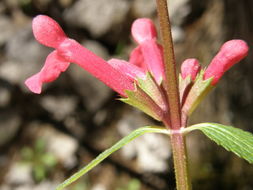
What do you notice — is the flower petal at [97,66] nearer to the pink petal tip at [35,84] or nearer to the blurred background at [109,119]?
the pink petal tip at [35,84]

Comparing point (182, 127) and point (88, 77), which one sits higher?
point (88, 77)

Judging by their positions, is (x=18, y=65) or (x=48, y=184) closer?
(x=48, y=184)

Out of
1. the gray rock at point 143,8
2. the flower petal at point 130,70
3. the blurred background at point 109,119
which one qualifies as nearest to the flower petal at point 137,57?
the flower petal at point 130,70

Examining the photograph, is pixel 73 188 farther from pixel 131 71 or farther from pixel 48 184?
pixel 131 71

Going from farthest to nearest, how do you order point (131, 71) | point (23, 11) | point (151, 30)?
point (23, 11) < point (151, 30) < point (131, 71)

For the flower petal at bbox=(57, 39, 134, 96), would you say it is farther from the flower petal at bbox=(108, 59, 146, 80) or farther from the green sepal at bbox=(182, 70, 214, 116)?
the green sepal at bbox=(182, 70, 214, 116)

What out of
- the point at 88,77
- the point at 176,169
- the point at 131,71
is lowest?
the point at 176,169

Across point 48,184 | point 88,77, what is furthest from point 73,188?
point 88,77

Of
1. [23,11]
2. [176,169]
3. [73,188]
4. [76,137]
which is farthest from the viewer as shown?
[23,11]
